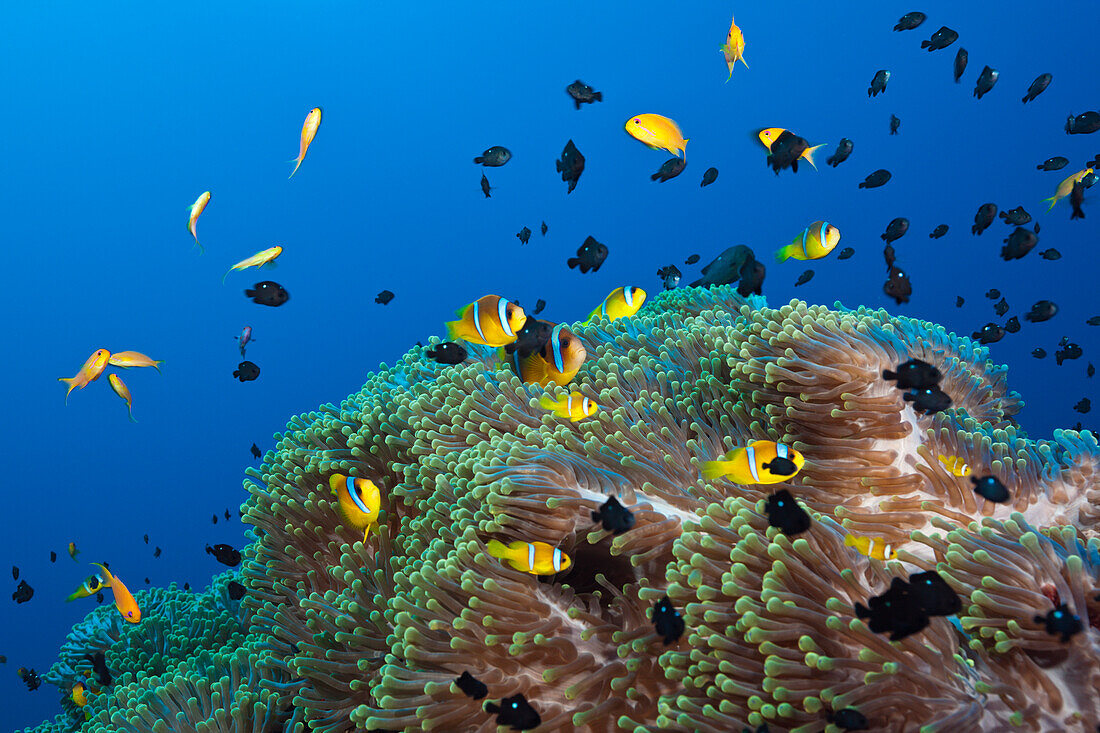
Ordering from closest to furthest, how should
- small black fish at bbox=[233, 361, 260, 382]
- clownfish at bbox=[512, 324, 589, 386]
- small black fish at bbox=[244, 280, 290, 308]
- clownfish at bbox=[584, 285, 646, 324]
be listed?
clownfish at bbox=[512, 324, 589, 386] → clownfish at bbox=[584, 285, 646, 324] → small black fish at bbox=[244, 280, 290, 308] → small black fish at bbox=[233, 361, 260, 382]

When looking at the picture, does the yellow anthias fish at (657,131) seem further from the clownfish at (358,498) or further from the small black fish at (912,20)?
the small black fish at (912,20)

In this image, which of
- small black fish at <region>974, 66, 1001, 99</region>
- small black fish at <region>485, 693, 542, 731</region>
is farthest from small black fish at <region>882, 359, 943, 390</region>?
small black fish at <region>974, 66, 1001, 99</region>

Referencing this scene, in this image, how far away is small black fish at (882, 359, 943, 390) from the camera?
1.94 meters

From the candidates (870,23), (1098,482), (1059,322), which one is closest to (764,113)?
(870,23)

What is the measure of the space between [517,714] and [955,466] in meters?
1.63

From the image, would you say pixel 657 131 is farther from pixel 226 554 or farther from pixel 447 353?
pixel 226 554

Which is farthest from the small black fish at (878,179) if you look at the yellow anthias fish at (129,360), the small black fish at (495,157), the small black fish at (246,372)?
the yellow anthias fish at (129,360)

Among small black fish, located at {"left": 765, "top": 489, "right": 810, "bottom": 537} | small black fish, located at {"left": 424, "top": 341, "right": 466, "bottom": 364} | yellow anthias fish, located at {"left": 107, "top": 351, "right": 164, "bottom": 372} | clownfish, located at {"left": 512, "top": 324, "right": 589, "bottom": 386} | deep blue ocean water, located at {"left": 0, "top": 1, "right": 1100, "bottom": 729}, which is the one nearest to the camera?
small black fish, located at {"left": 765, "top": 489, "right": 810, "bottom": 537}

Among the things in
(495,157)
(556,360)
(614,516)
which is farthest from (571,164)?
(614,516)

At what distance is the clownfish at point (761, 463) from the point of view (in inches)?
71.6

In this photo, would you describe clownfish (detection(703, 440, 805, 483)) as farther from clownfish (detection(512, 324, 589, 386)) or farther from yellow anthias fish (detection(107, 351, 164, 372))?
yellow anthias fish (detection(107, 351, 164, 372))

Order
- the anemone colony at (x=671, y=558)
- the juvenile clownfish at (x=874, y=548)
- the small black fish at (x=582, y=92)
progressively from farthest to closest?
1. the small black fish at (x=582, y=92)
2. the juvenile clownfish at (x=874, y=548)
3. the anemone colony at (x=671, y=558)

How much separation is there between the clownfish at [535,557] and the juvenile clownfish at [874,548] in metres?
0.88

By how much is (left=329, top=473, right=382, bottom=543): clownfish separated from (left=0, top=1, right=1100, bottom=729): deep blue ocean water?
108ft
